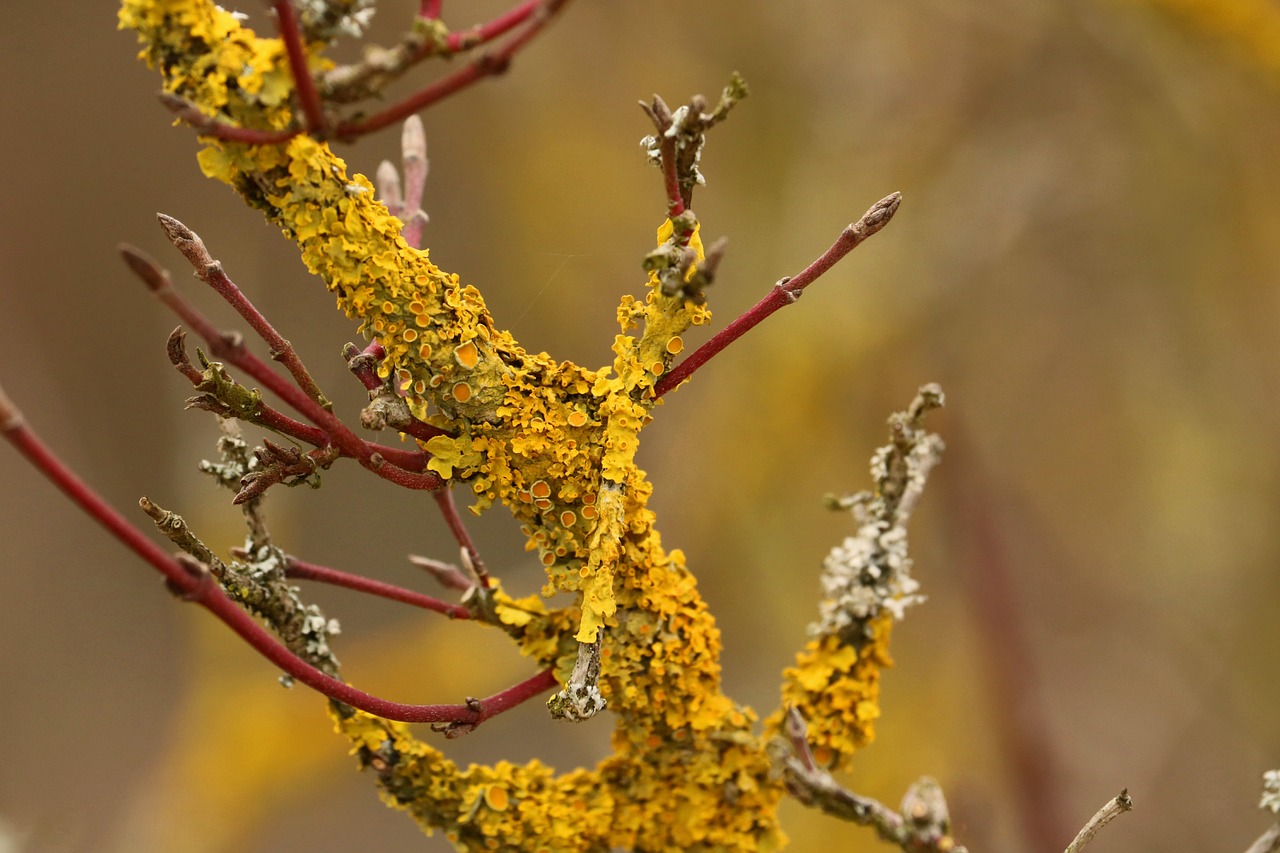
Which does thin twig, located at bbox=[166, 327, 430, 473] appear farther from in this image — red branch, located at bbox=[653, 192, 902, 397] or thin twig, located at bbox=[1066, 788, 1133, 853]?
thin twig, located at bbox=[1066, 788, 1133, 853]

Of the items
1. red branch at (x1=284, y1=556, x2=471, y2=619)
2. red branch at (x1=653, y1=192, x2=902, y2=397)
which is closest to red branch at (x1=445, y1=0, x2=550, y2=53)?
red branch at (x1=653, y1=192, x2=902, y2=397)

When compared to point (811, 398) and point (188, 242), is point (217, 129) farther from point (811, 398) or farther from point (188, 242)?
point (811, 398)

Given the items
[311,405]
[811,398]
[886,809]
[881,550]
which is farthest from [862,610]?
[811,398]

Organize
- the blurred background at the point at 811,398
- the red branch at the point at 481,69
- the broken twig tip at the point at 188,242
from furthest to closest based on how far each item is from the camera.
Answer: the blurred background at the point at 811,398 → the broken twig tip at the point at 188,242 → the red branch at the point at 481,69

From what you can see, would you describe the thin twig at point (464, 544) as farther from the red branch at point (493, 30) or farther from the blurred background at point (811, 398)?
the blurred background at point (811, 398)

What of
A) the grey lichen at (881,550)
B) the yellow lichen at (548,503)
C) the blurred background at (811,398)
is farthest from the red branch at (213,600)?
the blurred background at (811,398)

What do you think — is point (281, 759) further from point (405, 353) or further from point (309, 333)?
point (405, 353)

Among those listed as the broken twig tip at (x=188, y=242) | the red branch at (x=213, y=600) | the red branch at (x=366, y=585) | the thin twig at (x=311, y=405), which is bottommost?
the red branch at (x=213, y=600)
